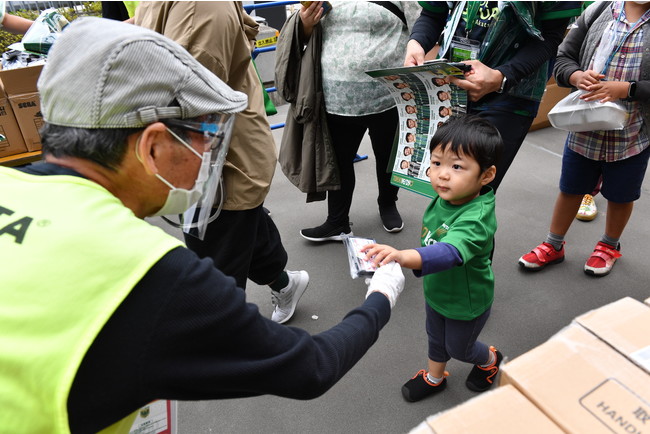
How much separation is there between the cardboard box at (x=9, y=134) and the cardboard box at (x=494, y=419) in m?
3.29

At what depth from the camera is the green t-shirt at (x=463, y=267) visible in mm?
1391

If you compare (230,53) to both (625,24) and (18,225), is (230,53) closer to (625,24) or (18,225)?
(18,225)

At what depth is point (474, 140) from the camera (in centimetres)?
140

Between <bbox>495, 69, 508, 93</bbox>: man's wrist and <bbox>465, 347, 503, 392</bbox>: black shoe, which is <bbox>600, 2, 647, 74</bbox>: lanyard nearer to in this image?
<bbox>495, 69, 508, 93</bbox>: man's wrist

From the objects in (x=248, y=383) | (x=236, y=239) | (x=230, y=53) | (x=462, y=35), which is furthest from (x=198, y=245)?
(x=462, y=35)

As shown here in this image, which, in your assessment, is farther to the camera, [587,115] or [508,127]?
[587,115]

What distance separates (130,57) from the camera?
78cm

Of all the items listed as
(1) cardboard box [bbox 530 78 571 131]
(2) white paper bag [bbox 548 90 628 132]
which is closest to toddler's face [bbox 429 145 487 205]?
(2) white paper bag [bbox 548 90 628 132]

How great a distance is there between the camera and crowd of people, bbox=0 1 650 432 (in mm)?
654

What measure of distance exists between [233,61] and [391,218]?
1.71 metres

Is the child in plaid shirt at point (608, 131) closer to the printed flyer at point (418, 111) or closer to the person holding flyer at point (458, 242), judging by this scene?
the printed flyer at point (418, 111)

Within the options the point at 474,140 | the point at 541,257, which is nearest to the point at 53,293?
the point at 474,140

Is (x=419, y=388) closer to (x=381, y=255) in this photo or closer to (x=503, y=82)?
(x=381, y=255)

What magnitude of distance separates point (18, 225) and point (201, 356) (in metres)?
0.35
